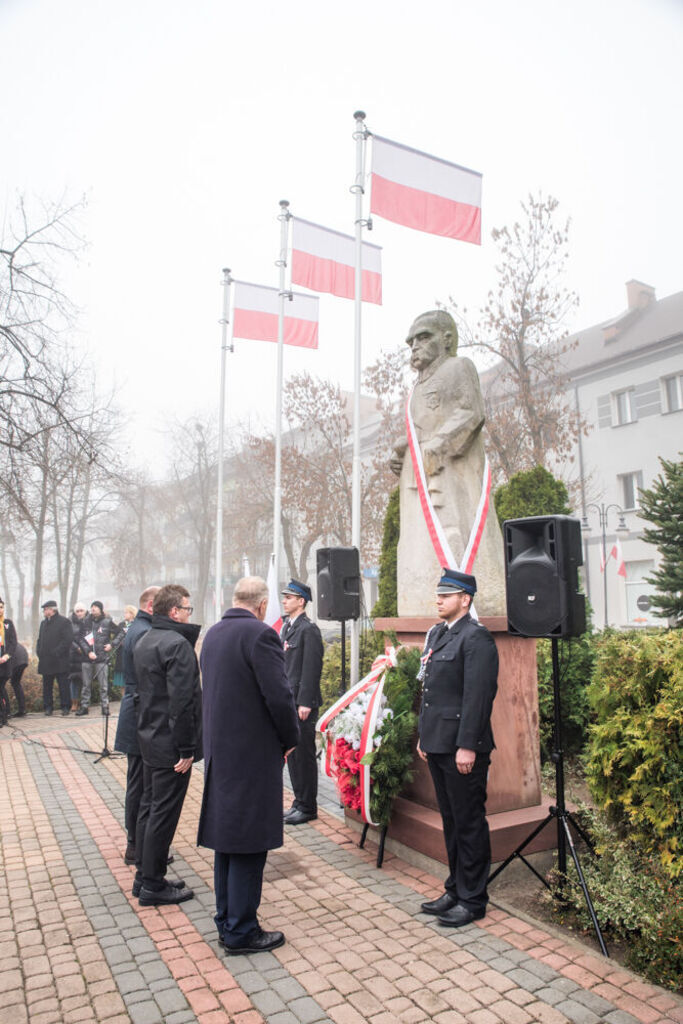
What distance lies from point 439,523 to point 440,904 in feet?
8.65

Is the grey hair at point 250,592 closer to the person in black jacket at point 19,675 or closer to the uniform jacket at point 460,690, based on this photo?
the uniform jacket at point 460,690

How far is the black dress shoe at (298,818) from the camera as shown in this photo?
6.42 metres

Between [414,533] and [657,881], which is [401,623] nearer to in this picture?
[414,533]

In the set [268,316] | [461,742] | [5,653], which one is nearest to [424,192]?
[268,316]

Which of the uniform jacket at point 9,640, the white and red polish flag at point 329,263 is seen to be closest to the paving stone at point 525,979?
the white and red polish flag at point 329,263

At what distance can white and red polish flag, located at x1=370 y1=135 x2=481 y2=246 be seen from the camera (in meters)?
9.86

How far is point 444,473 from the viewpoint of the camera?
5.77 metres

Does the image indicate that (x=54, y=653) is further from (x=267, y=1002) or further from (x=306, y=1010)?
(x=306, y=1010)

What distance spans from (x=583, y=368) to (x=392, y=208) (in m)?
20.9

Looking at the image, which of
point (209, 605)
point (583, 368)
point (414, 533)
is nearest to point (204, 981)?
point (414, 533)

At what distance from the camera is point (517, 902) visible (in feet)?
15.0

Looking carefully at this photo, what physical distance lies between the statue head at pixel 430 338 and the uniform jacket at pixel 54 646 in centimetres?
913

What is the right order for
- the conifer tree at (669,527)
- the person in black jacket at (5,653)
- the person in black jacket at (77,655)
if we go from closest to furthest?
the conifer tree at (669,527)
the person in black jacket at (5,653)
the person in black jacket at (77,655)

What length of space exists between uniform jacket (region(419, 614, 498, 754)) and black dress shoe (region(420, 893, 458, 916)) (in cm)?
87
